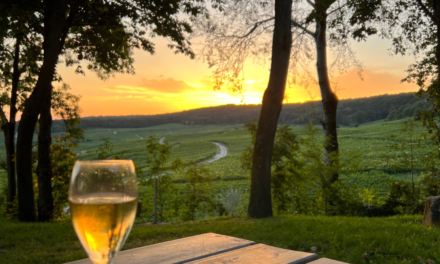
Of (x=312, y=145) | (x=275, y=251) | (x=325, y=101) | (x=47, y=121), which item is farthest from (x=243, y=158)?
(x=275, y=251)

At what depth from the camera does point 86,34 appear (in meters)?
11.0

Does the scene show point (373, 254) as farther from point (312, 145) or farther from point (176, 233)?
point (312, 145)

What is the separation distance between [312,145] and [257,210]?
3439mm

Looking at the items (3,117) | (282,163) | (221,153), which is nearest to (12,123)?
(3,117)

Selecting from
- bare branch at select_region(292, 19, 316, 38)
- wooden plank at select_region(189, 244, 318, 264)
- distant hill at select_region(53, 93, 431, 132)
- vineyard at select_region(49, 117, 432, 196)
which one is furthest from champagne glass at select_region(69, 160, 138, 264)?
distant hill at select_region(53, 93, 431, 132)

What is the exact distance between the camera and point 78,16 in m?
10.0

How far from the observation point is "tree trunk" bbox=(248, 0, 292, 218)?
8773 mm

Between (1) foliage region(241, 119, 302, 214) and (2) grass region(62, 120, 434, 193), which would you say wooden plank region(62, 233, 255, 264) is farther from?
(2) grass region(62, 120, 434, 193)

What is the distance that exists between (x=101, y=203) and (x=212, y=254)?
60cm

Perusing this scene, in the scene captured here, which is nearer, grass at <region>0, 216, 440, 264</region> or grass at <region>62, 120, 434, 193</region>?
grass at <region>0, 216, 440, 264</region>

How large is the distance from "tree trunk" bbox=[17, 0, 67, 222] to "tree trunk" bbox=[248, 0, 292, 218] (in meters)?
5.16

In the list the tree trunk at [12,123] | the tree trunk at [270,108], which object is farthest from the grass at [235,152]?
the tree trunk at [12,123]

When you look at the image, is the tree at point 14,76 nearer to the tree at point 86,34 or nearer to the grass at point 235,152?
the tree at point 86,34

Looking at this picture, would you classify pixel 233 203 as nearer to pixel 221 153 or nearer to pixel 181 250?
pixel 181 250
